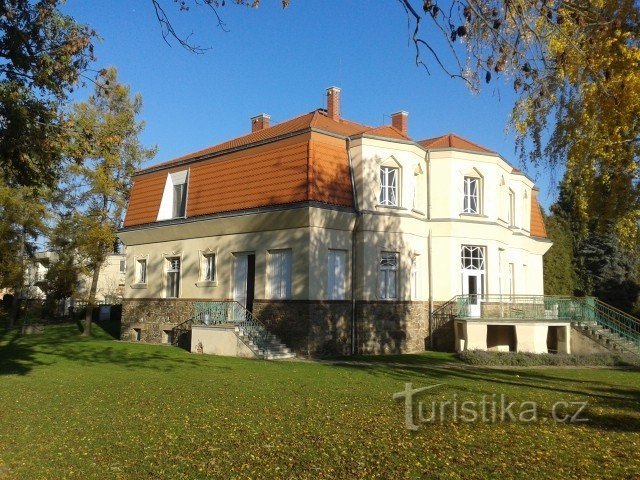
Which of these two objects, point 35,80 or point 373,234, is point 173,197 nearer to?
point 373,234

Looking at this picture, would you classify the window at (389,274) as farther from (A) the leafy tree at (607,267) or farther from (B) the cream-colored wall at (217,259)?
(A) the leafy tree at (607,267)

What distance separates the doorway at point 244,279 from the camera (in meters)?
24.1

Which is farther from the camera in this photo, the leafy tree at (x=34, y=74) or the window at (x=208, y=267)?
the window at (x=208, y=267)

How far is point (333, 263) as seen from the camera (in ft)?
73.6

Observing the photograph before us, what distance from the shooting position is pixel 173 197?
27766 millimetres

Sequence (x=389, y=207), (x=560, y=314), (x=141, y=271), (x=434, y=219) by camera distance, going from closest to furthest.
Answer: (x=389, y=207) → (x=560, y=314) → (x=434, y=219) → (x=141, y=271)

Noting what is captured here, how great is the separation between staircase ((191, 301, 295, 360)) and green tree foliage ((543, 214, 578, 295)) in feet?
84.9

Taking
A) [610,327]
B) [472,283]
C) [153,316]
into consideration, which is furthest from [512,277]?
[153,316]

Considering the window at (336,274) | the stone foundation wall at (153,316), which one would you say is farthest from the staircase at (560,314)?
the stone foundation wall at (153,316)

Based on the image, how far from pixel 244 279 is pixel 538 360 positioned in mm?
11325

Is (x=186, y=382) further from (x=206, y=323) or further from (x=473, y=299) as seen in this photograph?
(x=473, y=299)

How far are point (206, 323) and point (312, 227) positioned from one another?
5.53m

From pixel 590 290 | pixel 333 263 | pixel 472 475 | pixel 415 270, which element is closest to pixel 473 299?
pixel 415 270

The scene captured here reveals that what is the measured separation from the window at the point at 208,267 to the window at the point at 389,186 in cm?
755
